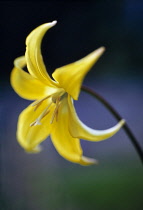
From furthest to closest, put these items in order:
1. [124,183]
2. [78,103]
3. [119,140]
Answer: [78,103] → [119,140] → [124,183]

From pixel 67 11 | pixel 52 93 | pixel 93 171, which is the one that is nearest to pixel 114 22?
pixel 67 11

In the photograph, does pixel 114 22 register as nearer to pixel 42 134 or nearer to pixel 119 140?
pixel 119 140

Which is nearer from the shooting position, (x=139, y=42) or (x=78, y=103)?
(x=78, y=103)

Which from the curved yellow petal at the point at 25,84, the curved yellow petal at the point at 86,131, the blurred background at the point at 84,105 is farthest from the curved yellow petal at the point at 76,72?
the blurred background at the point at 84,105

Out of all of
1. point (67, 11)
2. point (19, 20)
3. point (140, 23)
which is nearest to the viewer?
point (19, 20)

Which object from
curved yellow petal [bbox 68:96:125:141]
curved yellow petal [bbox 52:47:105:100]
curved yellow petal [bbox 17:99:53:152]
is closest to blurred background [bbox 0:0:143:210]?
curved yellow petal [bbox 17:99:53:152]

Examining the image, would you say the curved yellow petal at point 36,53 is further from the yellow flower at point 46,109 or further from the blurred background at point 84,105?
the blurred background at point 84,105

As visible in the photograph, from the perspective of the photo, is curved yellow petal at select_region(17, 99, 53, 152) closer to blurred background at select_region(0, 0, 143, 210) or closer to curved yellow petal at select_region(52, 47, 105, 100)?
curved yellow petal at select_region(52, 47, 105, 100)
